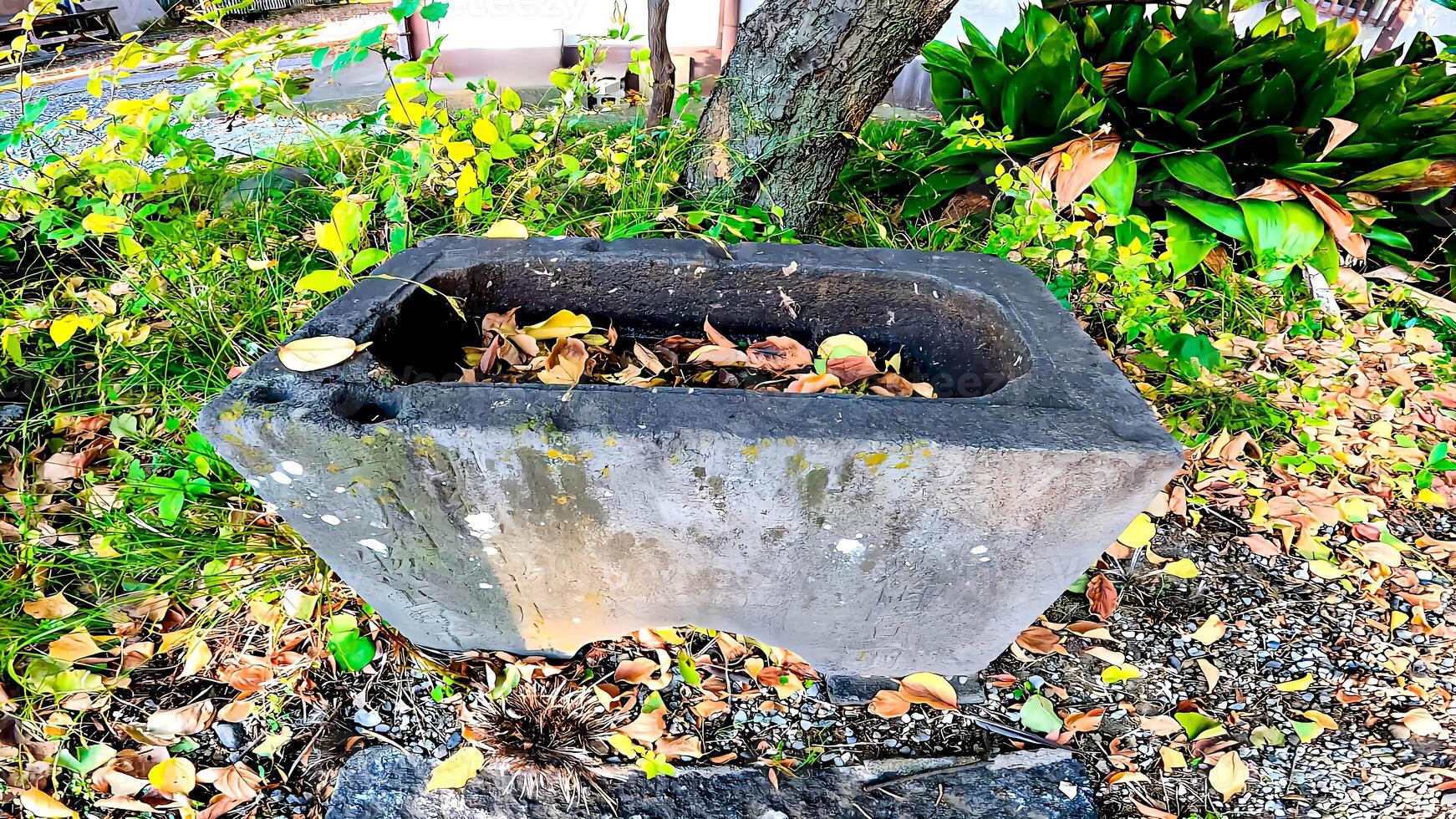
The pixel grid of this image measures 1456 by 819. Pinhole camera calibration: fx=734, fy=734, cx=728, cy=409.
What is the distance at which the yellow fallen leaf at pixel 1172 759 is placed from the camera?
121 centimetres

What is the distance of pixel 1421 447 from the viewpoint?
1912mm

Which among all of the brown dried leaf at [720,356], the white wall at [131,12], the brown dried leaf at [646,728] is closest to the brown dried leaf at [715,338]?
the brown dried leaf at [720,356]

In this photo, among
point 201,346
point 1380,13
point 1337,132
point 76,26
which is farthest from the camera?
point 76,26

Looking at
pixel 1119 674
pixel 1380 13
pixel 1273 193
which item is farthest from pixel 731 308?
pixel 1380 13

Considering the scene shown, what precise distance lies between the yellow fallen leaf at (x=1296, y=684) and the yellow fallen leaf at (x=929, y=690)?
619 mm

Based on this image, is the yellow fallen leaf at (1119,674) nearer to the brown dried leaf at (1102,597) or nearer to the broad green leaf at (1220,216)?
the brown dried leaf at (1102,597)

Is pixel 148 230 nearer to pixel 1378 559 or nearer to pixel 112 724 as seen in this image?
pixel 112 724

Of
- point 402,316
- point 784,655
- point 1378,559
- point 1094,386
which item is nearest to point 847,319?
point 1094,386

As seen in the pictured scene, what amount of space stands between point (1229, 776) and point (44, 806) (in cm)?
182

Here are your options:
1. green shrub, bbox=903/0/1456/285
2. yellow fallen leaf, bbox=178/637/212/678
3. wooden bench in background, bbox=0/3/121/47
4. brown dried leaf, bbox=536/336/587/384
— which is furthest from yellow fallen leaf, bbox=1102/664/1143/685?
wooden bench in background, bbox=0/3/121/47

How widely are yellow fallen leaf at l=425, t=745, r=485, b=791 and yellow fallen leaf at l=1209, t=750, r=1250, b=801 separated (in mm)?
1178

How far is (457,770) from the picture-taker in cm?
114

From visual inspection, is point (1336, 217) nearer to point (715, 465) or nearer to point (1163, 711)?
point (1163, 711)

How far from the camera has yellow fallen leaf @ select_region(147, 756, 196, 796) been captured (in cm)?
111
